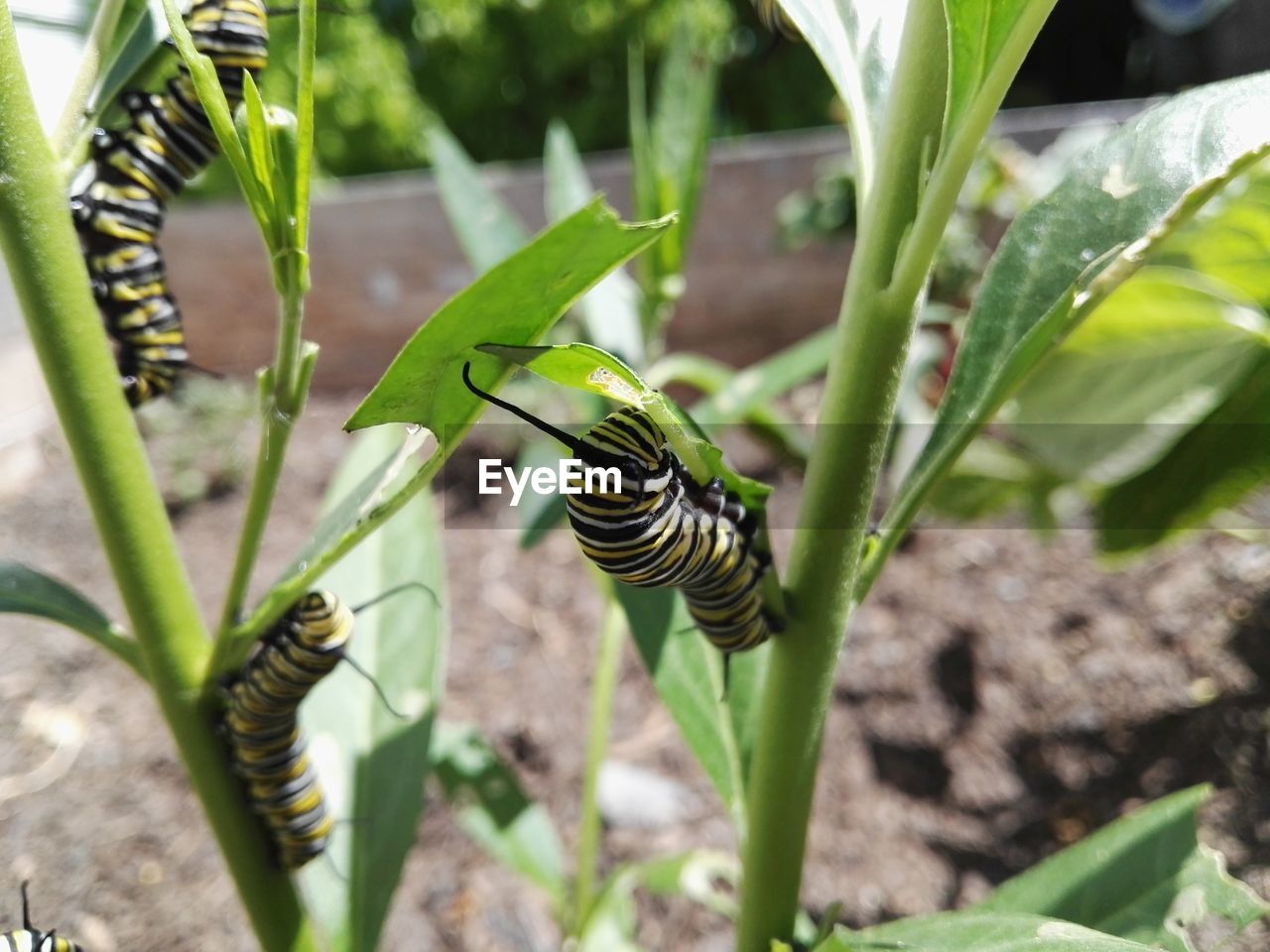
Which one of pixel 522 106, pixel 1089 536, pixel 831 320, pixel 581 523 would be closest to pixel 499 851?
pixel 581 523

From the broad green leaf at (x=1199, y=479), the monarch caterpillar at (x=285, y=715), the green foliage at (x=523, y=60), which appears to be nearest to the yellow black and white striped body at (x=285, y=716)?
the monarch caterpillar at (x=285, y=715)

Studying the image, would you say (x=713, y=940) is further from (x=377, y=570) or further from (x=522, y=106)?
(x=522, y=106)

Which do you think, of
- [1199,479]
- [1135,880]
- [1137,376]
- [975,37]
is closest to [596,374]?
[975,37]

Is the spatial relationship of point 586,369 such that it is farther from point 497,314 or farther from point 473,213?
point 473,213

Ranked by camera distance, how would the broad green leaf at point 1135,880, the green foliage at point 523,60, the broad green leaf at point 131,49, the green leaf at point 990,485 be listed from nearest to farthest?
the broad green leaf at point 131,49
the broad green leaf at point 1135,880
the green leaf at point 990,485
the green foliage at point 523,60

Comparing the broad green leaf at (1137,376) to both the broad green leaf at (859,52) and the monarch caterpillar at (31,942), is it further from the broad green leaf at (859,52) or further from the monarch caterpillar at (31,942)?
the monarch caterpillar at (31,942)

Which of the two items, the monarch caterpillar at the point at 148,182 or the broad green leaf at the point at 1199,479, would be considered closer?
the monarch caterpillar at the point at 148,182
